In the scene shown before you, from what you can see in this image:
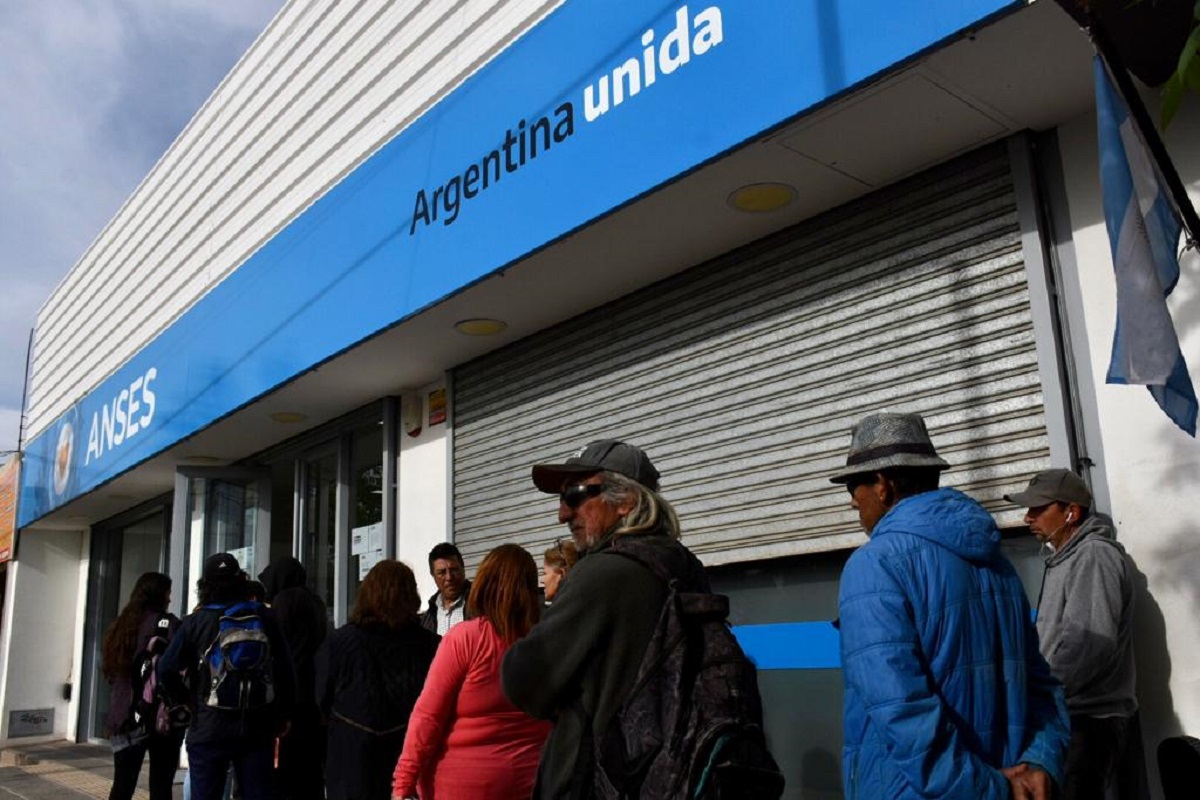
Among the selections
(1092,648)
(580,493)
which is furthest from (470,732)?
(1092,648)

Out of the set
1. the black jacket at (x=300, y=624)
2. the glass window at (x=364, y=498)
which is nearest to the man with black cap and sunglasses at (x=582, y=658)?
the black jacket at (x=300, y=624)

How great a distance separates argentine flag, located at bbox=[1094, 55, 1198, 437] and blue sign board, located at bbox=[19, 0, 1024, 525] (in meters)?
0.72

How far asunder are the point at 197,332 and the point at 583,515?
23.8ft

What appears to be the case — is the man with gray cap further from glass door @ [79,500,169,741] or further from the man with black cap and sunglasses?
glass door @ [79,500,169,741]

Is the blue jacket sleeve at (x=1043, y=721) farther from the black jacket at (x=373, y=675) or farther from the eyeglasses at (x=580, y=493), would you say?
the black jacket at (x=373, y=675)

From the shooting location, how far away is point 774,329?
5.01m

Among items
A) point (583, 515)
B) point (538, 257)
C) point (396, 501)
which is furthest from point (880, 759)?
point (396, 501)

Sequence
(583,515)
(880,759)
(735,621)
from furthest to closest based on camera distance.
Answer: (735,621)
(583,515)
(880,759)

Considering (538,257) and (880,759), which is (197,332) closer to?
(538,257)

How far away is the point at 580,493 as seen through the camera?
259 cm

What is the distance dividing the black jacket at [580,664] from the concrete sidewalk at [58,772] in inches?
284

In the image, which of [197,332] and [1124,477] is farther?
[197,332]

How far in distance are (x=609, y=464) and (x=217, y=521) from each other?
9059mm

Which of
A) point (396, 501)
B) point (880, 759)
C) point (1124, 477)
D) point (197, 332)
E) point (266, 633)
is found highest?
point (197, 332)
